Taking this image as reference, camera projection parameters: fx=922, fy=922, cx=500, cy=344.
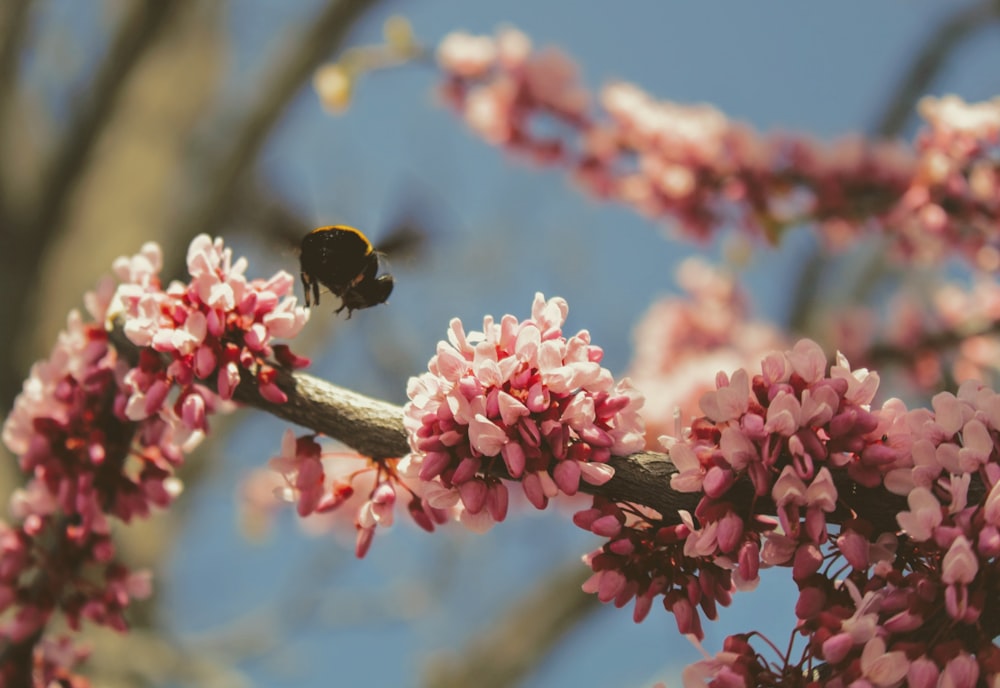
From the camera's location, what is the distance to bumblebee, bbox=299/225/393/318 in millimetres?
1422

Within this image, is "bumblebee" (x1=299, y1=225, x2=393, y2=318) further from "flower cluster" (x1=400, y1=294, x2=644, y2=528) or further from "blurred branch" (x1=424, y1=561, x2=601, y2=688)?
"blurred branch" (x1=424, y1=561, x2=601, y2=688)

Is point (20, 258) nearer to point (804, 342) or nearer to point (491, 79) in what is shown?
point (491, 79)

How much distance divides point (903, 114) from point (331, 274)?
389cm

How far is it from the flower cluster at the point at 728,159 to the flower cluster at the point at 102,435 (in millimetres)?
1753

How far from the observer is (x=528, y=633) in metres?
4.57

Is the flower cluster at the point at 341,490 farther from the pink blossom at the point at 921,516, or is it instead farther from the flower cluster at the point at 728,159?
the flower cluster at the point at 728,159

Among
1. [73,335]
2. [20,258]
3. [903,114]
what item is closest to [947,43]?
[903,114]

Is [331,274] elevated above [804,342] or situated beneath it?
elevated above

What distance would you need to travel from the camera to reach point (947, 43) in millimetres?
4156

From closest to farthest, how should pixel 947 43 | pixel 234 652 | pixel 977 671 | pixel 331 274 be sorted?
pixel 977 671, pixel 331 274, pixel 947 43, pixel 234 652

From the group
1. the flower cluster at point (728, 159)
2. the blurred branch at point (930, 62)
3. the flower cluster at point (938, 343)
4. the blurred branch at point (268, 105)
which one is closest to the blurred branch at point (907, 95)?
the blurred branch at point (930, 62)

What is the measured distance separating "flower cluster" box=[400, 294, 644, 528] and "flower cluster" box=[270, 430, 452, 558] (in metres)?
0.14

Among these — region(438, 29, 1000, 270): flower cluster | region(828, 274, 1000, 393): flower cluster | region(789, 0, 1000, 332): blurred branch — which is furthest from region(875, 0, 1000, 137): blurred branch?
region(438, 29, 1000, 270): flower cluster

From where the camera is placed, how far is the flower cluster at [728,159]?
2.31 m
